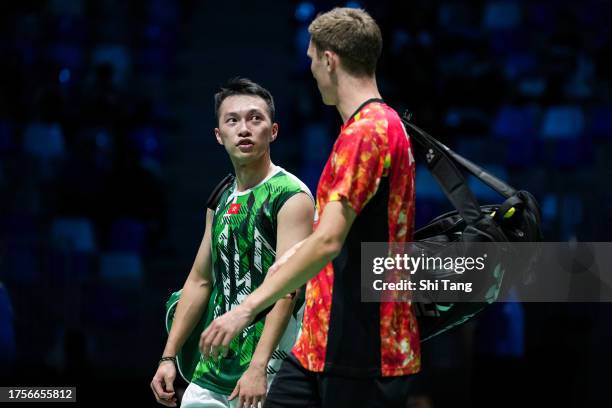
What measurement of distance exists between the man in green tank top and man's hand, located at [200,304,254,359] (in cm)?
87

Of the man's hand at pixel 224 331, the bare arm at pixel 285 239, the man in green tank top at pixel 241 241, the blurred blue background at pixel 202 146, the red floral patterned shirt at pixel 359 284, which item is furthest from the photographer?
the blurred blue background at pixel 202 146

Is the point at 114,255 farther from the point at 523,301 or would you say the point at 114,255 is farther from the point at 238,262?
the point at 238,262

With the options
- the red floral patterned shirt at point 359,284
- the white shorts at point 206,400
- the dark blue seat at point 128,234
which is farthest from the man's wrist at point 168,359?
the dark blue seat at point 128,234

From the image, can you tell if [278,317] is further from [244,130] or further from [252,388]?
[244,130]

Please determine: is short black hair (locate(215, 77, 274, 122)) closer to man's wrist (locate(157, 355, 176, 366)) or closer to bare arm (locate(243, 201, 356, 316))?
man's wrist (locate(157, 355, 176, 366))

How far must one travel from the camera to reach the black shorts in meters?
2.63

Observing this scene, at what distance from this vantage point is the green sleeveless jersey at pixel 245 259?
11.4 feet

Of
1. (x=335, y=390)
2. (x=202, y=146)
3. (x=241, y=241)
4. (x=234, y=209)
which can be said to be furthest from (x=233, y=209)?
(x=202, y=146)

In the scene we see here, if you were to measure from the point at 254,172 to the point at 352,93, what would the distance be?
0.91 meters

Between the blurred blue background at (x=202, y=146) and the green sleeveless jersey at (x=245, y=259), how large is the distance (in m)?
2.38

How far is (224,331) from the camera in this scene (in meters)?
2.44

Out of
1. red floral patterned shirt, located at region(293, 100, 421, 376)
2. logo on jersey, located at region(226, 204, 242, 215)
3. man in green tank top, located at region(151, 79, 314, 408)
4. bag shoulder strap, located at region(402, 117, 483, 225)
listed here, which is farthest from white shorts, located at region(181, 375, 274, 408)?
bag shoulder strap, located at region(402, 117, 483, 225)

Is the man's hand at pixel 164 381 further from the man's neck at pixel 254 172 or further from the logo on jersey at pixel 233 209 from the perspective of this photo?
the man's neck at pixel 254 172

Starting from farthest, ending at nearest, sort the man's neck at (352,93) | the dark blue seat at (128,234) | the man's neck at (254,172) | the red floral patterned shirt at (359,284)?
1. the dark blue seat at (128,234)
2. the man's neck at (254,172)
3. the man's neck at (352,93)
4. the red floral patterned shirt at (359,284)
